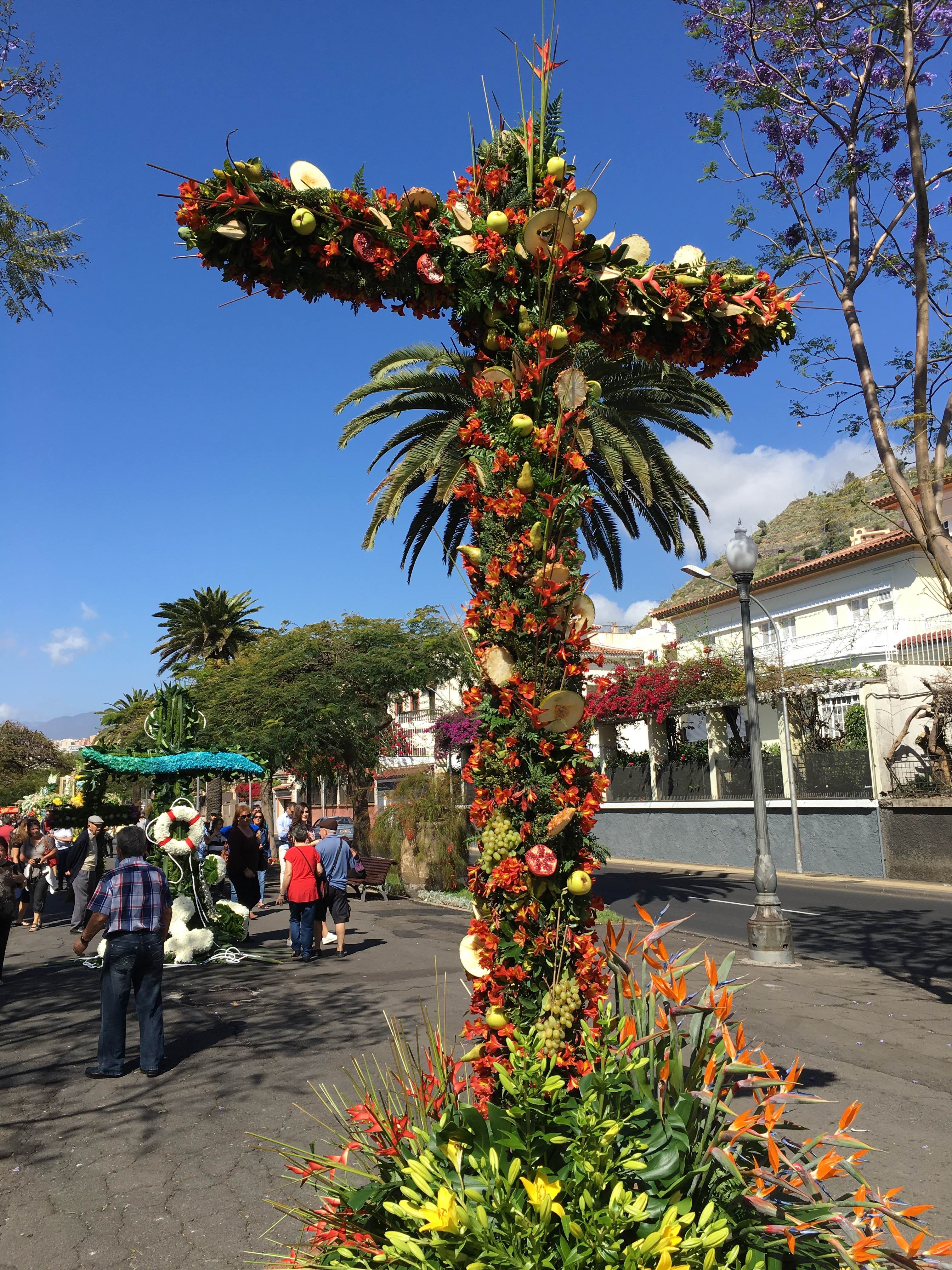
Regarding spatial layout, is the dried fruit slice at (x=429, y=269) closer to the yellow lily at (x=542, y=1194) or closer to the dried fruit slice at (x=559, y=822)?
the dried fruit slice at (x=559, y=822)

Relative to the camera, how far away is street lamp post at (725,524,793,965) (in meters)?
10.6

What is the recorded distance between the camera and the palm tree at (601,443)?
1412 cm

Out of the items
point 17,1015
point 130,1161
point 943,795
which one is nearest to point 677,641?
point 943,795

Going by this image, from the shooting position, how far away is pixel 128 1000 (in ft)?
21.2

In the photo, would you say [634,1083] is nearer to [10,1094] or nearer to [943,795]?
[10,1094]

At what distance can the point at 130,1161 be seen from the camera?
4.95 metres

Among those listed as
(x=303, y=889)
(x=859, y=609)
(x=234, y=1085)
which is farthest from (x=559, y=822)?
(x=859, y=609)

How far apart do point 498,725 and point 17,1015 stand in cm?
760

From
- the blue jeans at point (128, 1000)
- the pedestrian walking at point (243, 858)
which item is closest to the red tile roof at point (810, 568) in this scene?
the pedestrian walking at point (243, 858)

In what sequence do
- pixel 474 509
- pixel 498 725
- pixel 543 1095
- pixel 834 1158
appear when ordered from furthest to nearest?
pixel 474 509, pixel 498 725, pixel 543 1095, pixel 834 1158

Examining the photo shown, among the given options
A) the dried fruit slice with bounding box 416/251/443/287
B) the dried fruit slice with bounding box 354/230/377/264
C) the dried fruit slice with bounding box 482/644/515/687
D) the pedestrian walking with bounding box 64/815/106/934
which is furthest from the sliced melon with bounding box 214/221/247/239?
the pedestrian walking with bounding box 64/815/106/934

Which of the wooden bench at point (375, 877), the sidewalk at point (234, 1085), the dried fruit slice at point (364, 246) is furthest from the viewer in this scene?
the wooden bench at point (375, 877)

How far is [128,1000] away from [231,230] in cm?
536

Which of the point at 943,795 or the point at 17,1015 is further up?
the point at 943,795
